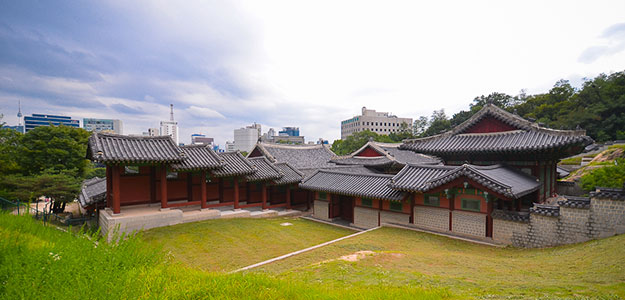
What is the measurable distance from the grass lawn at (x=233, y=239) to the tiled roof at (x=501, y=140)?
7.15m

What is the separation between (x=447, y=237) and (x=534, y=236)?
3.16 meters

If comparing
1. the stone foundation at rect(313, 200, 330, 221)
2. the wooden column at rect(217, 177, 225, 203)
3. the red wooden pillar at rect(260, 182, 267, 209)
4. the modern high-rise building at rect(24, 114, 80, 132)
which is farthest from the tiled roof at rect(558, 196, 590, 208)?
the modern high-rise building at rect(24, 114, 80, 132)

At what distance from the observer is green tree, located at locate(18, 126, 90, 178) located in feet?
77.2

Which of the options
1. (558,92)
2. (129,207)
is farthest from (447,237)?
(558,92)

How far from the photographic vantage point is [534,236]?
1094cm

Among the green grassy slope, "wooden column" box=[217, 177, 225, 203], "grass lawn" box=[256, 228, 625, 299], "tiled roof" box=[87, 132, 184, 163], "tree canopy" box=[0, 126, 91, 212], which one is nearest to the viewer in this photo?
the green grassy slope

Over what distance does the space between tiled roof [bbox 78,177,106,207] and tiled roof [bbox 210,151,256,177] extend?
23.6 feet

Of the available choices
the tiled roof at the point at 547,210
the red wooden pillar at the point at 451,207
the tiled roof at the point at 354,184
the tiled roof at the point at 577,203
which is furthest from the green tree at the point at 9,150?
the tiled roof at the point at 577,203

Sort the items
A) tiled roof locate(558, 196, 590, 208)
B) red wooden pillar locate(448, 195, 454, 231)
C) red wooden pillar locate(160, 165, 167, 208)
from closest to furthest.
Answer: tiled roof locate(558, 196, 590, 208), red wooden pillar locate(448, 195, 454, 231), red wooden pillar locate(160, 165, 167, 208)

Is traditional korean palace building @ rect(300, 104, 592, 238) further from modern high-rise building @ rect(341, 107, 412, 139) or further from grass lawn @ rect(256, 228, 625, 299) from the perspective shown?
modern high-rise building @ rect(341, 107, 412, 139)

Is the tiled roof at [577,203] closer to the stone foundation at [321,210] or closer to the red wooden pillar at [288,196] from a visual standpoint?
the stone foundation at [321,210]

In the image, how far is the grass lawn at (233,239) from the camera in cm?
1091

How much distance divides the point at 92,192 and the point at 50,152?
895 cm

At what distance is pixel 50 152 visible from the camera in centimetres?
2419
